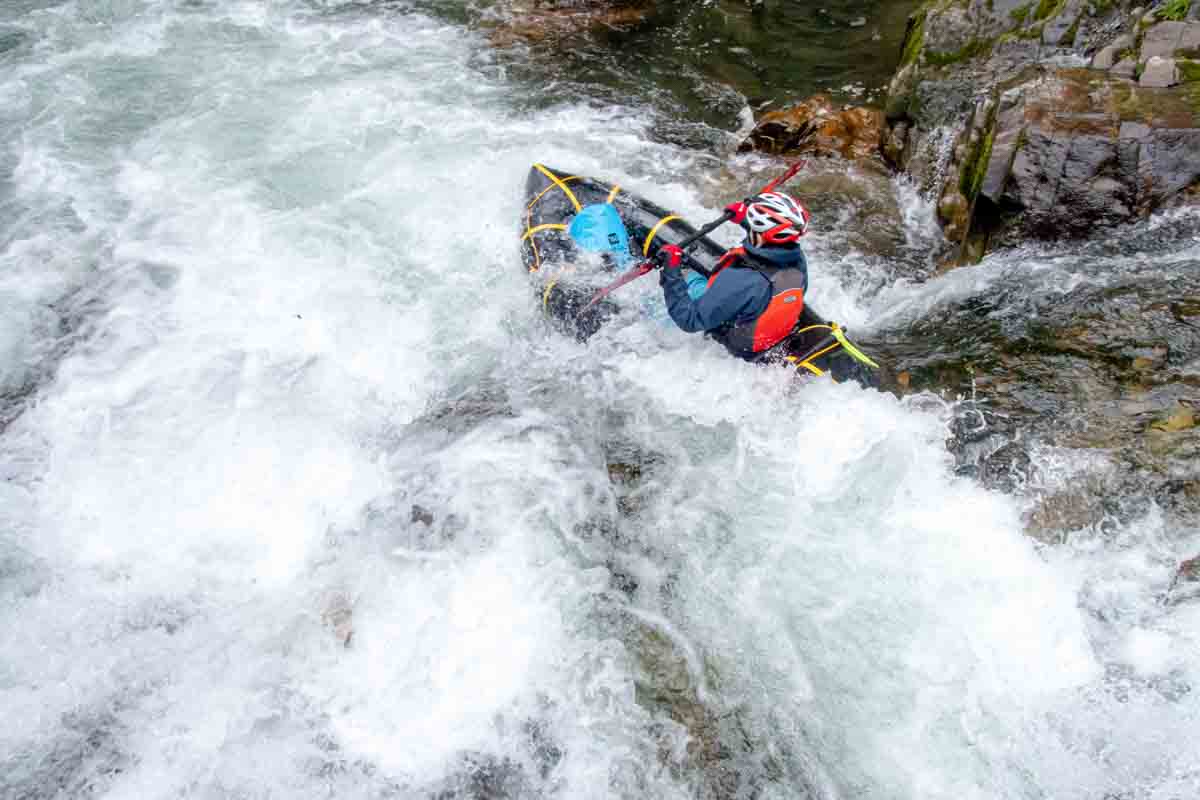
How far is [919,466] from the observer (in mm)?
5266

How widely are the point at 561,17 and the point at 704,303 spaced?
820cm

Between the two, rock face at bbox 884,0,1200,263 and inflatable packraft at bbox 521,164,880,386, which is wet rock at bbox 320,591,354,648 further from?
rock face at bbox 884,0,1200,263

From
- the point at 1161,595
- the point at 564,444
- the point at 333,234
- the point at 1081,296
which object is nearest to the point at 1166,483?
the point at 1161,595

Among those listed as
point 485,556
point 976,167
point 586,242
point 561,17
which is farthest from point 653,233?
point 561,17

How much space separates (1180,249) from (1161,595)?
10.0ft

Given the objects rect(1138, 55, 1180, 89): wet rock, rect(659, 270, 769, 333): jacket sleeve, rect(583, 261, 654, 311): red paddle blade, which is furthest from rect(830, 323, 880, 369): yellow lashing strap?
rect(1138, 55, 1180, 89): wet rock

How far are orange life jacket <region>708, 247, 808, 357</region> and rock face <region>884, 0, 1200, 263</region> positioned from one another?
239 cm

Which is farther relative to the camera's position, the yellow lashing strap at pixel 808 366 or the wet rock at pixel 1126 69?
the wet rock at pixel 1126 69

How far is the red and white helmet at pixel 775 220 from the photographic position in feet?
17.2

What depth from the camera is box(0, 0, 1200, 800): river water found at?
13.9ft

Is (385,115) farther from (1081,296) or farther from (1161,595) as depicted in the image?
(1161,595)

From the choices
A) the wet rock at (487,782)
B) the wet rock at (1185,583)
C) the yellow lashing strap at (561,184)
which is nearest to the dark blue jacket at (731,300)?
the yellow lashing strap at (561,184)

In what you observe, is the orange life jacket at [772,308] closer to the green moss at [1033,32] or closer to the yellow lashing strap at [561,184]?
the yellow lashing strap at [561,184]

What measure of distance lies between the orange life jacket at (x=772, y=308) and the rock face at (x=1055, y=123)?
94.1 inches
